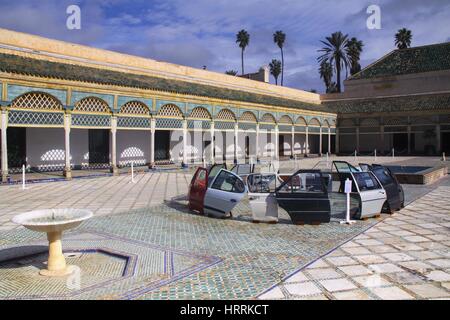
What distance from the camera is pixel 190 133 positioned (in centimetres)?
2309

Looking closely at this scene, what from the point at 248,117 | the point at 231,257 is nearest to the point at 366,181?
the point at 231,257

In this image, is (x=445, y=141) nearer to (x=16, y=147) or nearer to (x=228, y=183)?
(x=228, y=183)

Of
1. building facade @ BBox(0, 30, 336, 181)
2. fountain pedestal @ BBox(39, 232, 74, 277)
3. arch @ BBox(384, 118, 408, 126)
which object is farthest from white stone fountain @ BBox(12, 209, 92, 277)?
arch @ BBox(384, 118, 408, 126)

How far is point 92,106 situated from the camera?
52.9ft

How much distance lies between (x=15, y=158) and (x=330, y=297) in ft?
53.3

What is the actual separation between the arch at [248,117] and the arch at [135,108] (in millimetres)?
7570

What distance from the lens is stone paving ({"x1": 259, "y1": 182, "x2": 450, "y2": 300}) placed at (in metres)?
4.11

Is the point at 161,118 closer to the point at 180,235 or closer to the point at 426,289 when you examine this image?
the point at 180,235

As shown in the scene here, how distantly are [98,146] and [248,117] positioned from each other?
10068mm

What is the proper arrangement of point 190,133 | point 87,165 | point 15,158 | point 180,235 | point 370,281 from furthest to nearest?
1. point 190,133
2. point 87,165
3. point 15,158
4. point 180,235
5. point 370,281

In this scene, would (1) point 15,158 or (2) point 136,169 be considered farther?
(2) point 136,169

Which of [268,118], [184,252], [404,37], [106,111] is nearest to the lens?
[184,252]

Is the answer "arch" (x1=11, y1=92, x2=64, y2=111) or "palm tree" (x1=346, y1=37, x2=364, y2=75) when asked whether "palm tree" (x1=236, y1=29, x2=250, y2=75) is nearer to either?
"palm tree" (x1=346, y1=37, x2=364, y2=75)

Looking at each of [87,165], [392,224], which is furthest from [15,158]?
[392,224]
